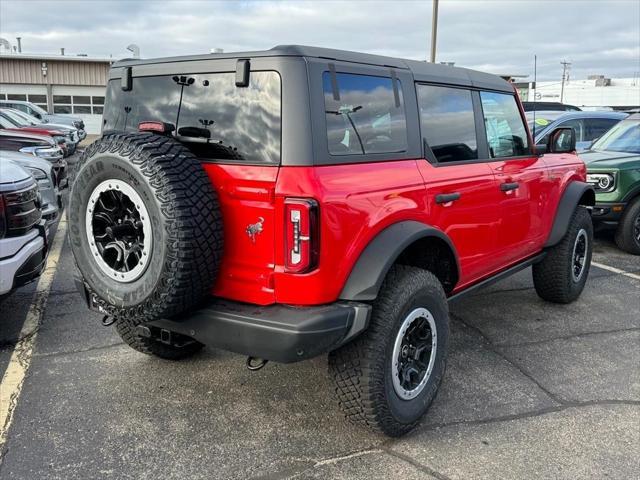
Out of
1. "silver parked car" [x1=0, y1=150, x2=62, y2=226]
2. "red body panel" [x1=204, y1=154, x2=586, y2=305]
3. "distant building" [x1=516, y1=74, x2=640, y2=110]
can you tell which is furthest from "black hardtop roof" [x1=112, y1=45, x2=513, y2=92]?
"distant building" [x1=516, y1=74, x2=640, y2=110]

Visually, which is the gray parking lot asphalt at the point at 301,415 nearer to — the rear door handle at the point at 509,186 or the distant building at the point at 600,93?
the rear door handle at the point at 509,186

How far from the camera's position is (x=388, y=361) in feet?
9.41

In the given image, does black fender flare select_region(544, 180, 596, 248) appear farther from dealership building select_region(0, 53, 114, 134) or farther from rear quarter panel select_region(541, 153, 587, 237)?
dealership building select_region(0, 53, 114, 134)

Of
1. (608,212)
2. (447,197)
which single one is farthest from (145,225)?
(608,212)

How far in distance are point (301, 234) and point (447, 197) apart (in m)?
1.16

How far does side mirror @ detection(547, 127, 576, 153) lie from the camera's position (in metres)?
4.74

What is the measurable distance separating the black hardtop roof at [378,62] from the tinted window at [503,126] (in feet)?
0.33

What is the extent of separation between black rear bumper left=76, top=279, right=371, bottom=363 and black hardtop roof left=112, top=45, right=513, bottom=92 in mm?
1168

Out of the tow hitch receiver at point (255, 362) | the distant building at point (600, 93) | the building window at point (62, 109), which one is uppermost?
the distant building at point (600, 93)

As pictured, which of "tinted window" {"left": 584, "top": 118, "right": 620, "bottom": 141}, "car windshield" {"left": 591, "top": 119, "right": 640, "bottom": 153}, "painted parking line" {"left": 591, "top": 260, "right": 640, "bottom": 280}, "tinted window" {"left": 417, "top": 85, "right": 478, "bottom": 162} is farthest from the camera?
"tinted window" {"left": 584, "top": 118, "right": 620, "bottom": 141}

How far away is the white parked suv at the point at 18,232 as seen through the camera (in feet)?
12.6

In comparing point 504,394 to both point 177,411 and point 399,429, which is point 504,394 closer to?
point 399,429

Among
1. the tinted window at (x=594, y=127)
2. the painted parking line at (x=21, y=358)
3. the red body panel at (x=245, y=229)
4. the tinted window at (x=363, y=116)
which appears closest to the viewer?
the red body panel at (x=245, y=229)

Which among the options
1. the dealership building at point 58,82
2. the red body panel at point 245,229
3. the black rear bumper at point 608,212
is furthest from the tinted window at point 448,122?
the dealership building at point 58,82
